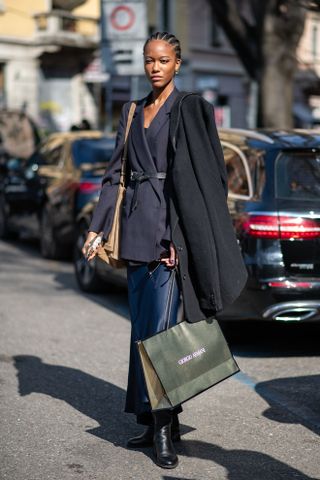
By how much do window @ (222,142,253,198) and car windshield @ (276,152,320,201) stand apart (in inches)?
9.3

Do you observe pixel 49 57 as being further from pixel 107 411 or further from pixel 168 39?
pixel 168 39

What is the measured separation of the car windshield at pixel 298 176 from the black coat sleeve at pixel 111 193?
2.25 m

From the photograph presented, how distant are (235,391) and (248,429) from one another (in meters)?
0.83

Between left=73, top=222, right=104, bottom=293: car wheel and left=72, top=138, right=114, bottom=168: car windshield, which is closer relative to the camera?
left=73, top=222, right=104, bottom=293: car wheel

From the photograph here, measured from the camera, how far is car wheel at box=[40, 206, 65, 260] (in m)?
11.8

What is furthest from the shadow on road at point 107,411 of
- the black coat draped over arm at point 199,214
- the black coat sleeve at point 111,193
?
the black coat sleeve at point 111,193

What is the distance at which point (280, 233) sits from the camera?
651 centimetres

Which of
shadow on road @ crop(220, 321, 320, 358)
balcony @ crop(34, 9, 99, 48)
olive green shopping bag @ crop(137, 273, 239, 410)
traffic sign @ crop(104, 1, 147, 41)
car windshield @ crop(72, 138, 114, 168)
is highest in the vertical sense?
balcony @ crop(34, 9, 99, 48)

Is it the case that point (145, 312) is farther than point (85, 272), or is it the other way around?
point (85, 272)

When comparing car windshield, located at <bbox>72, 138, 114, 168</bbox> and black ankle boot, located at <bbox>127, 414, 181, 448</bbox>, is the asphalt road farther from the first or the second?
car windshield, located at <bbox>72, 138, 114, 168</bbox>

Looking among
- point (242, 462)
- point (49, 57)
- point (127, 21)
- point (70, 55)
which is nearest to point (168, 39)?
point (242, 462)

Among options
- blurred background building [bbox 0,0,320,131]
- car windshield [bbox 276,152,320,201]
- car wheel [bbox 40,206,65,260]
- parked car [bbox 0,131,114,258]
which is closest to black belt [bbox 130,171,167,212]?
car windshield [bbox 276,152,320,201]

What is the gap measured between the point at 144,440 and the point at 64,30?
106 ft


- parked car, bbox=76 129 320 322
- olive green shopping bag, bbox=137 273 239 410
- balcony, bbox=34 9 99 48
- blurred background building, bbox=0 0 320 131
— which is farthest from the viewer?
balcony, bbox=34 9 99 48
